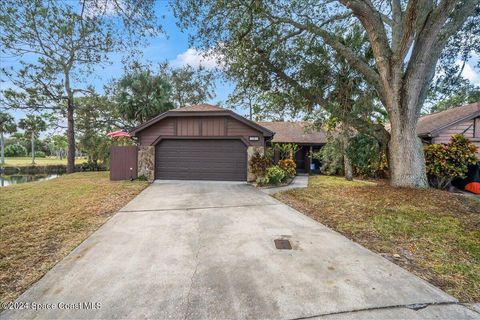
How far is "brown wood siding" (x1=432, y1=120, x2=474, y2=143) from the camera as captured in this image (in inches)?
434

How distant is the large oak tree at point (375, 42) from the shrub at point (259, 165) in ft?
10.4

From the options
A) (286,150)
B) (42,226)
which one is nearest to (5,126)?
(42,226)

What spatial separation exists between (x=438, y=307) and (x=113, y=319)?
3118mm

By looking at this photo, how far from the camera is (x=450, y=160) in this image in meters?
8.89

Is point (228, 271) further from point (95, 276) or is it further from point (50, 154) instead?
point (50, 154)

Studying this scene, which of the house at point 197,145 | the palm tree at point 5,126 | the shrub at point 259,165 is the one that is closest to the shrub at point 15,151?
the palm tree at point 5,126

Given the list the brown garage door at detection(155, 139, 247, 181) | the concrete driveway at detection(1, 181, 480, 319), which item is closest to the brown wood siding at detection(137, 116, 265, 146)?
the brown garage door at detection(155, 139, 247, 181)

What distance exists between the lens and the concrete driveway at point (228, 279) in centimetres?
212

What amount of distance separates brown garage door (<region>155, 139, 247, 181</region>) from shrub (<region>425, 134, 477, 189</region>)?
785 cm

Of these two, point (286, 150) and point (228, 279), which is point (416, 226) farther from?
point (286, 150)

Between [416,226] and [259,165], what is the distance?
242 inches

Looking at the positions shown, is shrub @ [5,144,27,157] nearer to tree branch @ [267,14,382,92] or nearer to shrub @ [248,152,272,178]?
shrub @ [248,152,272,178]

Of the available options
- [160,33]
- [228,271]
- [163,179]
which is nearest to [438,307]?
[228,271]

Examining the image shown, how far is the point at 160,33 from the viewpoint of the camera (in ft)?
17.5
